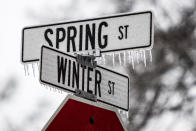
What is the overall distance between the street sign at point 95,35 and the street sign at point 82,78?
93mm

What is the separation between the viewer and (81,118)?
19.1 feet

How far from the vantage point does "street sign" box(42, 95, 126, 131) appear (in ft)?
19.0

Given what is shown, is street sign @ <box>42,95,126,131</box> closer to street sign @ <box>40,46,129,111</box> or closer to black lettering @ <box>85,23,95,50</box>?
street sign @ <box>40,46,129,111</box>

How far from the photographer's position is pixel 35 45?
6121 millimetres

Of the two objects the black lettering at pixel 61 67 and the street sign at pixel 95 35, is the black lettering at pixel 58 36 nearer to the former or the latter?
the street sign at pixel 95 35

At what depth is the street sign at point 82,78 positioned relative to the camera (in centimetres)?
585

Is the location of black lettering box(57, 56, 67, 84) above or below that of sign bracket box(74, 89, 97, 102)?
above

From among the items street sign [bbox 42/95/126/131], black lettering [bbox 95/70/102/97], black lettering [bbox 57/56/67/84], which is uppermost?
black lettering [bbox 57/56/67/84]

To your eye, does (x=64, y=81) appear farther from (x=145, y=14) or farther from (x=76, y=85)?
(x=145, y=14)

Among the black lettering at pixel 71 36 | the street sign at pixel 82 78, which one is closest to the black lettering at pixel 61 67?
the street sign at pixel 82 78

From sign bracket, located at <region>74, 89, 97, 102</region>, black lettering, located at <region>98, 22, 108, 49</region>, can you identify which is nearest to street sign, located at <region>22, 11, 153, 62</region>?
black lettering, located at <region>98, 22, 108, 49</region>

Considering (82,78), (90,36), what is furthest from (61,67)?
(90,36)

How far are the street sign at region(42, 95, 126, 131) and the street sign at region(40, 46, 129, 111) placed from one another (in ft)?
0.26

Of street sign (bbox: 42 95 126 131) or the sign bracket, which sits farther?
the sign bracket
